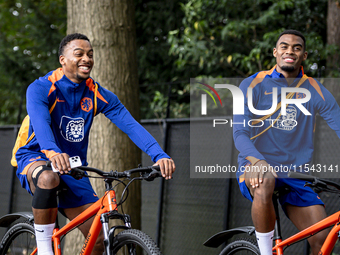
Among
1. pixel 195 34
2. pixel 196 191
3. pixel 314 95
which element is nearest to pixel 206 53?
pixel 195 34

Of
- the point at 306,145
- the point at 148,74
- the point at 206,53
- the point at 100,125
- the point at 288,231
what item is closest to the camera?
the point at 306,145

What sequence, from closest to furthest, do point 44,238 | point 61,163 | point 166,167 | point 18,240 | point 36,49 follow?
point 61,163 < point 166,167 < point 44,238 < point 18,240 < point 36,49

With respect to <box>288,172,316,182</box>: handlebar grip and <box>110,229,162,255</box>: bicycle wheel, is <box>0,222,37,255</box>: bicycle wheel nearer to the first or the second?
<box>110,229,162,255</box>: bicycle wheel

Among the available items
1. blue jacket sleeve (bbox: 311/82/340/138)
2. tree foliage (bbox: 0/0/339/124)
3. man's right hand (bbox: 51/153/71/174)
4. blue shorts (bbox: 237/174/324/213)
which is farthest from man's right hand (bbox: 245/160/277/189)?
tree foliage (bbox: 0/0/339/124)

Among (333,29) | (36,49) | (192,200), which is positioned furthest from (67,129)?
(36,49)

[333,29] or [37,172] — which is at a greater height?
[333,29]

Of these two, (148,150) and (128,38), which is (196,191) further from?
(148,150)

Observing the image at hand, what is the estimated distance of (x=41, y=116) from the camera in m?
3.02

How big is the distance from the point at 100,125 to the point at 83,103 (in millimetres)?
1177

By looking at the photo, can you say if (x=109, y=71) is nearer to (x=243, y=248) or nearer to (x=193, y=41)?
(x=243, y=248)

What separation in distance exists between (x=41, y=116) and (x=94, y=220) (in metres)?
0.86

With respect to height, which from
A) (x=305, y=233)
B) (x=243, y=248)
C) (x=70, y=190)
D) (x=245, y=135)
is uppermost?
(x=245, y=135)

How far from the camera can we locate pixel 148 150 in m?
3.23

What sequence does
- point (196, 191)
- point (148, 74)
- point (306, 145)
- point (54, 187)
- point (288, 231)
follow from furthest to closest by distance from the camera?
point (148, 74) < point (196, 191) < point (288, 231) < point (306, 145) < point (54, 187)
